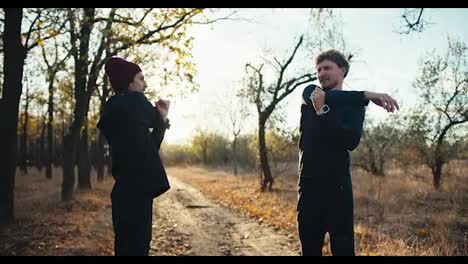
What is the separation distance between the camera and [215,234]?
35.5ft

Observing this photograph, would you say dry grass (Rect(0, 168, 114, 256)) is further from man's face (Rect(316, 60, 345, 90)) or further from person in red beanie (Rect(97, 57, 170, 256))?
man's face (Rect(316, 60, 345, 90))

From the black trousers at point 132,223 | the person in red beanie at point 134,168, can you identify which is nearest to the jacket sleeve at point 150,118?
the person in red beanie at point 134,168

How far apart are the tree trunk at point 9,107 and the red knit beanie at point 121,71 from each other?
8.56m

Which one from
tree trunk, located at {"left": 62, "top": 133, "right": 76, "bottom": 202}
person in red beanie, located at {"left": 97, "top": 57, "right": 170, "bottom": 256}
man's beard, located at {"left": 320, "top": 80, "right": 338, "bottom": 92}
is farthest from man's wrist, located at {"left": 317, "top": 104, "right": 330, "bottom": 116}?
tree trunk, located at {"left": 62, "top": 133, "right": 76, "bottom": 202}

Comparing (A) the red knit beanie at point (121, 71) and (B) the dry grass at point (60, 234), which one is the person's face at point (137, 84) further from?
(B) the dry grass at point (60, 234)

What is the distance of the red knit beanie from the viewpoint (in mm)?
3090

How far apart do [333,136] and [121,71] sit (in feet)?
5.77

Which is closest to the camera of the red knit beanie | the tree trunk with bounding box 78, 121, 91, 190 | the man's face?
the man's face

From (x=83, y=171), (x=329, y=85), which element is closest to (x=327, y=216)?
(x=329, y=85)

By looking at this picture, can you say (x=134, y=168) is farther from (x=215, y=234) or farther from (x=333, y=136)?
(x=215, y=234)

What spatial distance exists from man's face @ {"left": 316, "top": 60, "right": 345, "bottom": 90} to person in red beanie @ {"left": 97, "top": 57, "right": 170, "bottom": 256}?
→ 4.13ft

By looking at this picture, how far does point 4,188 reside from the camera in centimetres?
1016

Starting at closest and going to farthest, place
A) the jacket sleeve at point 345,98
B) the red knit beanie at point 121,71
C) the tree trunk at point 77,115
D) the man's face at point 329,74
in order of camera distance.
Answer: the jacket sleeve at point 345,98 → the man's face at point 329,74 → the red knit beanie at point 121,71 → the tree trunk at point 77,115

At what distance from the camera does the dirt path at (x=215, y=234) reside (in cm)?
905
